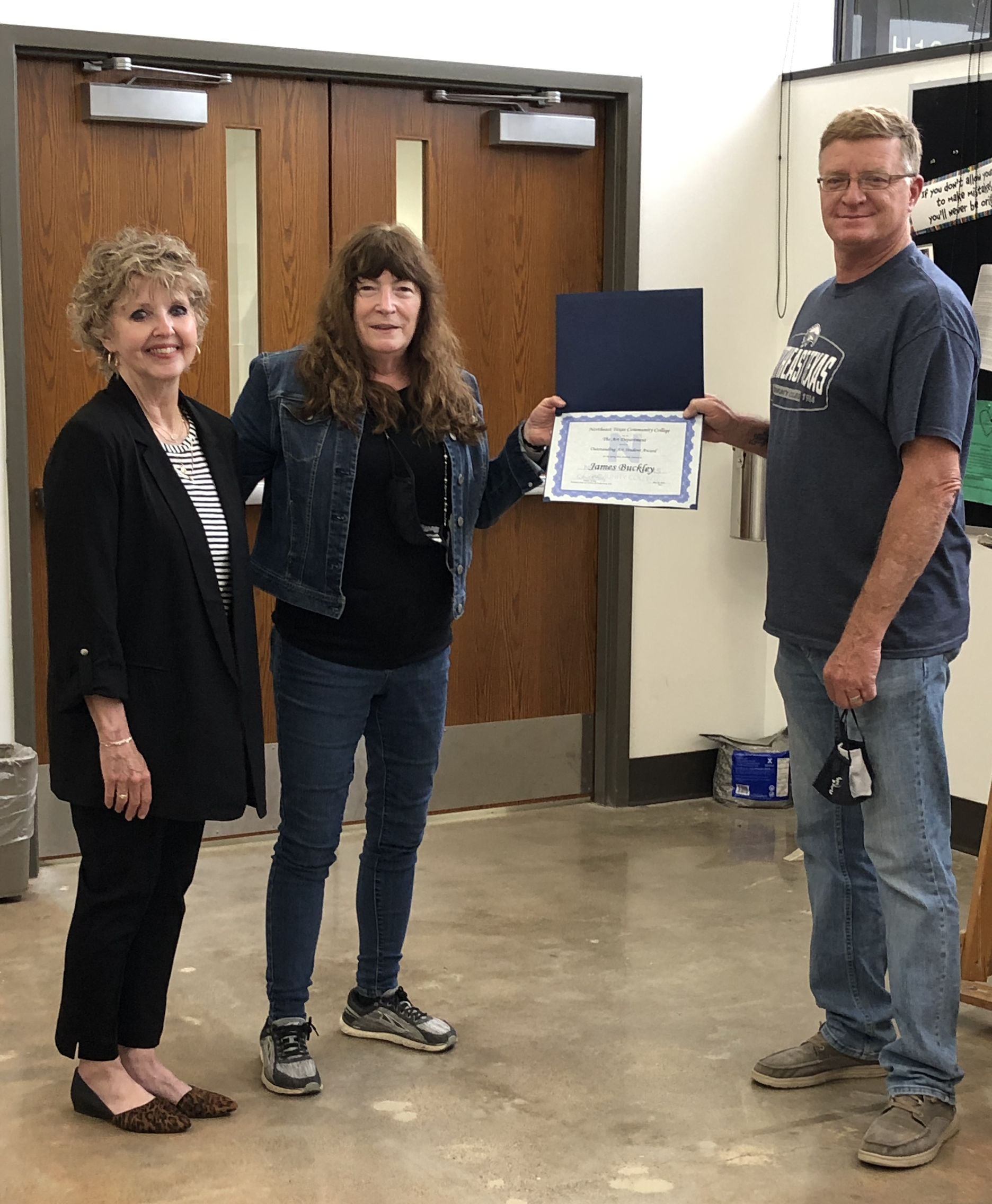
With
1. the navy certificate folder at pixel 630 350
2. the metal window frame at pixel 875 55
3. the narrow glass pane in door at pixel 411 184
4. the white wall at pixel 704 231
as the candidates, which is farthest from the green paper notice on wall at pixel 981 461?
the narrow glass pane in door at pixel 411 184

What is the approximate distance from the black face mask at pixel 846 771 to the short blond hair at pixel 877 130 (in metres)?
0.95

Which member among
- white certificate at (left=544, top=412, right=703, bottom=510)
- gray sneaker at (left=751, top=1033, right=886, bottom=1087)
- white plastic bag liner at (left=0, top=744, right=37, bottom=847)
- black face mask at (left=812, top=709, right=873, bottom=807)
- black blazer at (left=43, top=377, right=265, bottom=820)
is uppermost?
white certificate at (left=544, top=412, right=703, bottom=510)

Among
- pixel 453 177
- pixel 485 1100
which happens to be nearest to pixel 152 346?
pixel 485 1100

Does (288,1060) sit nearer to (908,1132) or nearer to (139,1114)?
(139,1114)

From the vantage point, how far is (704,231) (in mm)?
4754

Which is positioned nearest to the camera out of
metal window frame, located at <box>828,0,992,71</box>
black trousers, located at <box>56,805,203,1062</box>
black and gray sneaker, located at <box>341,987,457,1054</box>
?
black trousers, located at <box>56,805,203,1062</box>

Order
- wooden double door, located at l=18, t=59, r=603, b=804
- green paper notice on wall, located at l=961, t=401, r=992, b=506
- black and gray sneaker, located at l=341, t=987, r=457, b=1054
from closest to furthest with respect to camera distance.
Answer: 1. black and gray sneaker, located at l=341, t=987, r=457, b=1054
2. wooden double door, located at l=18, t=59, r=603, b=804
3. green paper notice on wall, located at l=961, t=401, r=992, b=506

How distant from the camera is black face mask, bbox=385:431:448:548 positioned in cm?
275

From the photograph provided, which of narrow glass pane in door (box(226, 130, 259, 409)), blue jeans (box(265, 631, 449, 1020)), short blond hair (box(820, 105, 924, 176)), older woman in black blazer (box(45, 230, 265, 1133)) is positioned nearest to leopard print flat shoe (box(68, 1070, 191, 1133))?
older woman in black blazer (box(45, 230, 265, 1133))

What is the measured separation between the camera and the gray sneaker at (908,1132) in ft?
8.62

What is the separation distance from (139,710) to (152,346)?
1.96 ft

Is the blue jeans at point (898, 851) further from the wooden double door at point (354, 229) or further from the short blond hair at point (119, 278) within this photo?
the wooden double door at point (354, 229)

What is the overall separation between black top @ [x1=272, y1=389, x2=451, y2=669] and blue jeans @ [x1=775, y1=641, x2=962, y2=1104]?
673 mm

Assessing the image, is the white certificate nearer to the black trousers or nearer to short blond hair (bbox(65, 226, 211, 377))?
short blond hair (bbox(65, 226, 211, 377))
